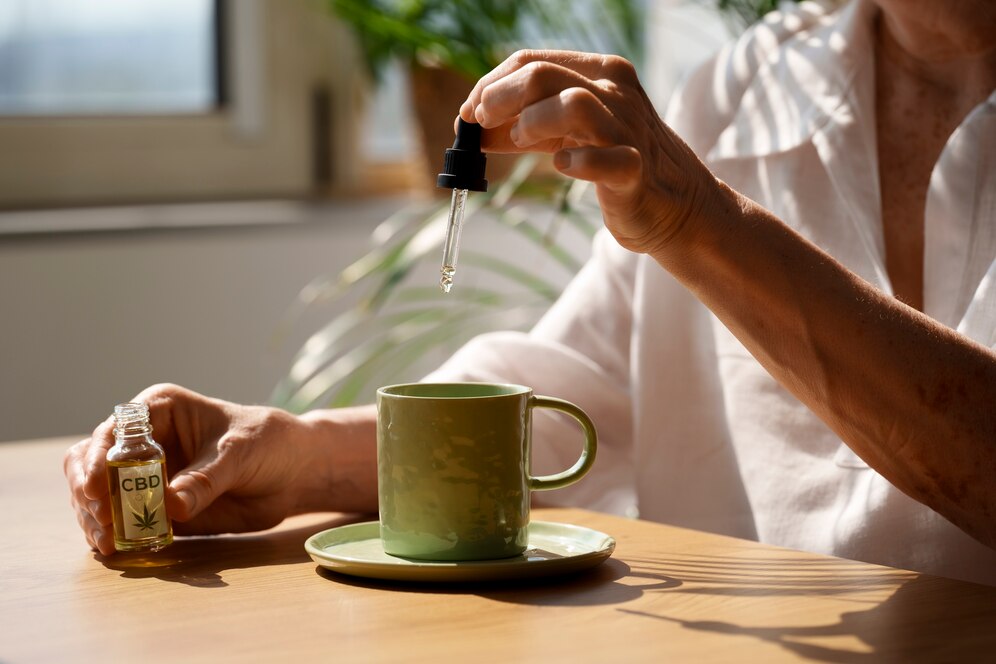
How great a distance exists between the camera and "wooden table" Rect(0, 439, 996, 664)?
604mm

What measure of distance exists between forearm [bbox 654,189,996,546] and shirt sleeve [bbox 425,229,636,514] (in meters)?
0.30

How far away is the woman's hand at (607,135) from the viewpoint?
2.29ft

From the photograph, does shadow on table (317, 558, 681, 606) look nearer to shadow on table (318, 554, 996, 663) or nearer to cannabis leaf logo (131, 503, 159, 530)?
shadow on table (318, 554, 996, 663)

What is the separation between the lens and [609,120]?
71 cm

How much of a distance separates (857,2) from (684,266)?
1.66ft

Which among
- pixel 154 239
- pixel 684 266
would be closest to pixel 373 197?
pixel 154 239

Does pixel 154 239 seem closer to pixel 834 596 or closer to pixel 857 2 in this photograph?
pixel 857 2

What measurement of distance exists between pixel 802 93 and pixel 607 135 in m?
0.52

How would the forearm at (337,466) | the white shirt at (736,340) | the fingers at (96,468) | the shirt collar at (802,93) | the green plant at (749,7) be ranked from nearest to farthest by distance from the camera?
the fingers at (96,468) < the forearm at (337,466) < the white shirt at (736,340) < the shirt collar at (802,93) < the green plant at (749,7)

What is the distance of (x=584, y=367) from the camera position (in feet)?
3.73

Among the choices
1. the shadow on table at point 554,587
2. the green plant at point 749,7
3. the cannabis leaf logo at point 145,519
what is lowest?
the shadow on table at point 554,587

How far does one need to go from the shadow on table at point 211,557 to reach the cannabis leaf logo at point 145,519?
0.02 m

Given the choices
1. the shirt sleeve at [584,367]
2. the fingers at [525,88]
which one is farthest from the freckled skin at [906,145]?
the fingers at [525,88]

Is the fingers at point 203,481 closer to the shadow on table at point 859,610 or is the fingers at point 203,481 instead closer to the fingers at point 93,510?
the fingers at point 93,510
